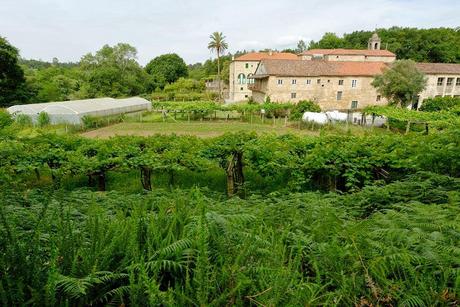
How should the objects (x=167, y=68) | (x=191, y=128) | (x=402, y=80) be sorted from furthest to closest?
1. (x=167, y=68)
2. (x=402, y=80)
3. (x=191, y=128)

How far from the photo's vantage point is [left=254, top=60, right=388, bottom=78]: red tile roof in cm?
3900

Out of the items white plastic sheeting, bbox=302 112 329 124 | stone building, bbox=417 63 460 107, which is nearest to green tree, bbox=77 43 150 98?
white plastic sheeting, bbox=302 112 329 124

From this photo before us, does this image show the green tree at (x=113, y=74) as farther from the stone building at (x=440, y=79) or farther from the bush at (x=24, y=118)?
the stone building at (x=440, y=79)

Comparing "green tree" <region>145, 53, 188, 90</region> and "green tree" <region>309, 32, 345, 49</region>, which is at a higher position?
"green tree" <region>309, 32, 345, 49</region>

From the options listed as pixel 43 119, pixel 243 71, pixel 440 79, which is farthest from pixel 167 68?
pixel 440 79

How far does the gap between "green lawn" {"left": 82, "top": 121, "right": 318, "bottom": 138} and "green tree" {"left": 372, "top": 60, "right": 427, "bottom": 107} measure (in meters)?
14.2

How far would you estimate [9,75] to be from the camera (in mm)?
32031

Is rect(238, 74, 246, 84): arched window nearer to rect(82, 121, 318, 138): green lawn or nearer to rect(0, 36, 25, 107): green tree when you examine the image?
rect(82, 121, 318, 138): green lawn

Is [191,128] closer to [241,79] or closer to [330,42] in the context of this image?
[241,79]

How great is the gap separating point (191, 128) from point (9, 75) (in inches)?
894

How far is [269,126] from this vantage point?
89.6 ft

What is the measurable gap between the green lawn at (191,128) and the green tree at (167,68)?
4437 cm

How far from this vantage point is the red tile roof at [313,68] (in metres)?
39.0

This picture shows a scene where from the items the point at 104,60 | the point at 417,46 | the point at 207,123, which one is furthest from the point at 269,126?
the point at 417,46
